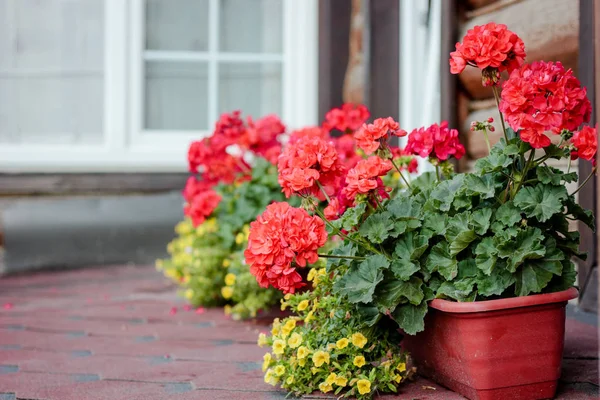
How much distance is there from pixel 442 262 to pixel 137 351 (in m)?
1.08

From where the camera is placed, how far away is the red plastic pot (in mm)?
1489

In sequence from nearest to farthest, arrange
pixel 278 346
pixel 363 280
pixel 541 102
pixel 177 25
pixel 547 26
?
pixel 541 102, pixel 363 280, pixel 278 346, pixel 547 26, pixel 177 25

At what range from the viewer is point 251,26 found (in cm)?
426

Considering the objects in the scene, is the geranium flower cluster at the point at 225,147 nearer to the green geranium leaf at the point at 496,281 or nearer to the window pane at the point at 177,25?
the green geranium leaf at the point at 496,281

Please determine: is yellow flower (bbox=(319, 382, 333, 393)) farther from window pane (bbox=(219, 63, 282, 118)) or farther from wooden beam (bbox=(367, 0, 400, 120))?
window pane (bbox=(219, 63, 282, 118))

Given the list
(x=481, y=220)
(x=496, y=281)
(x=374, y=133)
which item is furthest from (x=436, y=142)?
(x=496, y=281)

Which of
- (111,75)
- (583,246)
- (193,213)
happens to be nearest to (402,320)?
(583,246)

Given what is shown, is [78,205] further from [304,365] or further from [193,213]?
[304,365]

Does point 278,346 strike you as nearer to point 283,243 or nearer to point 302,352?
point 302,352

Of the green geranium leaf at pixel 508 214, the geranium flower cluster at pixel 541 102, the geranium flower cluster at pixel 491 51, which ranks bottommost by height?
the green geranium leaf at pixel 508 214

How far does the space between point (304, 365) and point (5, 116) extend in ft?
10.4

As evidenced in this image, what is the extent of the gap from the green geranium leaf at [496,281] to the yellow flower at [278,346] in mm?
463

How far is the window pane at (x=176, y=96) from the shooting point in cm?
419

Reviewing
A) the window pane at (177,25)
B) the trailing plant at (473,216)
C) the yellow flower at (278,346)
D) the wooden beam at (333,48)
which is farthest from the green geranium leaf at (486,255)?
the window pane at (177,25)
